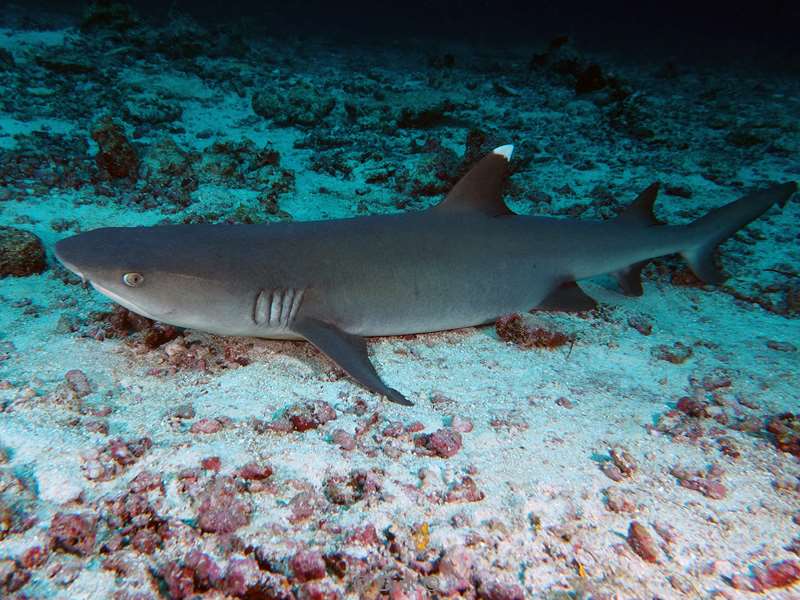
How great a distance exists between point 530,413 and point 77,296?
3018mm

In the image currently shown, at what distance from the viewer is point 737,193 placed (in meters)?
6.34

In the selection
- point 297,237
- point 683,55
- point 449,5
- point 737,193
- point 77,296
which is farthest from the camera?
point 449,5

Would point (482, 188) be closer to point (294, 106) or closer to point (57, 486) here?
point (57, 486)

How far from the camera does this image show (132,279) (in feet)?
7.54

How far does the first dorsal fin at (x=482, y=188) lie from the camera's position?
10.8ft

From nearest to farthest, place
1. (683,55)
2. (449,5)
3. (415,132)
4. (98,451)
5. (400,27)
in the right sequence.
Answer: (98,451)
(415,132)
(683,55)
(400,27)
(449,5)

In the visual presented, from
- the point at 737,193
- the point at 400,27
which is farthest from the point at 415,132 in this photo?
the point at 400,27

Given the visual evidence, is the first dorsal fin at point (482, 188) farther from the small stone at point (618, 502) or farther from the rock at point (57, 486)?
the rock at point (57, 486)

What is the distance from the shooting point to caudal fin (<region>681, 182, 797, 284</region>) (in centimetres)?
419

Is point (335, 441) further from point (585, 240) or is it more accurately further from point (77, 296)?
point (585, 240)

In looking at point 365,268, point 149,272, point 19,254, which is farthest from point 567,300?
point 19,254

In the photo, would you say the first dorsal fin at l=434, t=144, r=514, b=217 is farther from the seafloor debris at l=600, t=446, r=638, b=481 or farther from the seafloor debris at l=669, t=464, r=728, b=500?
the seafloor debris at l=669, t=464, r=728, b=500

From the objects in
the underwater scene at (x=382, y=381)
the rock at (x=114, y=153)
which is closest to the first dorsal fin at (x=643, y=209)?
the underwater scene at (x=382, y=381)

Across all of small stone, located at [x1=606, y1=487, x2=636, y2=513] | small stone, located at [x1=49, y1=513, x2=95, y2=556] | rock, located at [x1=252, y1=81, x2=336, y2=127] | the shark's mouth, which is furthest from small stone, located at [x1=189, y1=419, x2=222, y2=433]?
rock, located at [x1=252, y1=81, x2=336, y2=127]
